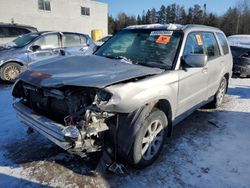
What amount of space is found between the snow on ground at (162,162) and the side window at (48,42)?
3978mm

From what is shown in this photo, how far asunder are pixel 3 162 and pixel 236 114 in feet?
15.1

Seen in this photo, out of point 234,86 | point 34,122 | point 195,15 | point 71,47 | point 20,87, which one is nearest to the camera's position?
point 34,122

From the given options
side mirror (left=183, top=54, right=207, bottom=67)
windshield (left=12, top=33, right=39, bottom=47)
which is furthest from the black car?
windshield (left=12, top=33, right=39, bottom=47)

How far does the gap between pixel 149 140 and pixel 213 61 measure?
2.35 metres

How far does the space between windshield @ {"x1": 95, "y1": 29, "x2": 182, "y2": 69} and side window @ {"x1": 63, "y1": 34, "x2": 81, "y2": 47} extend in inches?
184

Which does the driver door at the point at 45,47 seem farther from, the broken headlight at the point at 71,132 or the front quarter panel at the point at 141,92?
the broken headlight at the point at 71,132

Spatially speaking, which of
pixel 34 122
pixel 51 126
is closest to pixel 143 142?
pixel 51 126

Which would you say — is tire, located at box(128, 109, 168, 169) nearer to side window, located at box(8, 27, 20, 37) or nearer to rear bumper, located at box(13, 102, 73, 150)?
rear bumper, located at box(13, 102, 73, 150)

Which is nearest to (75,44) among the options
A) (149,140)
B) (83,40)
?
(83,40)

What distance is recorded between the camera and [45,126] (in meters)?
2.74

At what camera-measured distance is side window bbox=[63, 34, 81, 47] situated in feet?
28.3

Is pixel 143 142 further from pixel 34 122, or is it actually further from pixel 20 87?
pixel 20 87

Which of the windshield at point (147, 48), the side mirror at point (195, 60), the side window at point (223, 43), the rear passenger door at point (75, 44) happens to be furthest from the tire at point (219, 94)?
the rear passenger door at point (75, 44)

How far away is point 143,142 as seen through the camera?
10.00ft
